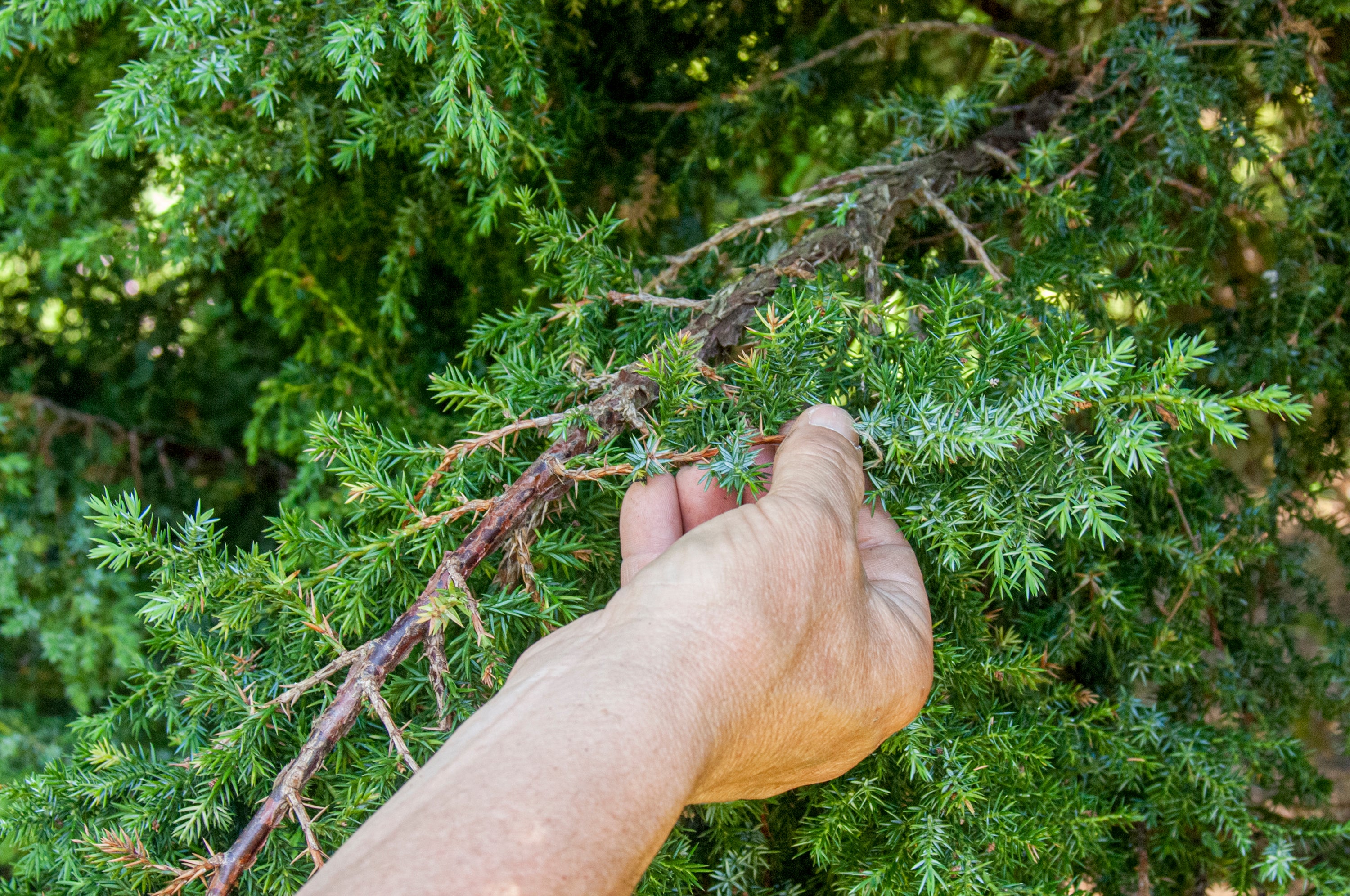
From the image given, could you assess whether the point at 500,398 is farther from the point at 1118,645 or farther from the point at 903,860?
the point at 1118,645

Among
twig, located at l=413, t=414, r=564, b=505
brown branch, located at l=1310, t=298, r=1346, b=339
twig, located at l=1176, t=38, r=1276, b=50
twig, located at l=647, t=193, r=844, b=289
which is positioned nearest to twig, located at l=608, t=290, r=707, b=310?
twig, located at l=647, t=193, r=844, b=289

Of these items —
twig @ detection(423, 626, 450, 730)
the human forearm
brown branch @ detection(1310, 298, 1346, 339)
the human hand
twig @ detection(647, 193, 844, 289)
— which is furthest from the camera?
brown branch @ detection(1310, 298, 1346, 339)

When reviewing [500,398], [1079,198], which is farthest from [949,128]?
[500,398]

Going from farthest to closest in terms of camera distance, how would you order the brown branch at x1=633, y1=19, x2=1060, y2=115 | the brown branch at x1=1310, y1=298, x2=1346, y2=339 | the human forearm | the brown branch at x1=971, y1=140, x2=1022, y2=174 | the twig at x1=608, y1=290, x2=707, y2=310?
the brown branch at x1=633, y1=19, x2=1060, y2=115
the brown branch at x1=1310, y1=298, x2=1346, y2=339
the brown branch at x1=971, y1=140, x2=1022, y2=174
the twig at x1=608, y1=290, x2=707, y2=310
the human forearm

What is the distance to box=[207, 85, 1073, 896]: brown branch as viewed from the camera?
935mm

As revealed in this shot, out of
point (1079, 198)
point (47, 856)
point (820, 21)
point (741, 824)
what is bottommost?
point (741, 824)

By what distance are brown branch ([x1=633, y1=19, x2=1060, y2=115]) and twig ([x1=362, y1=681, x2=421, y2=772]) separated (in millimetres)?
1514

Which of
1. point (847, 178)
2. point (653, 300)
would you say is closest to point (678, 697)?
point (653, 300)

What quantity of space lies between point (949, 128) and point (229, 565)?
4.77 ft

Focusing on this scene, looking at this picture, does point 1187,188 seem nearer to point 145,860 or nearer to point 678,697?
point 678,697

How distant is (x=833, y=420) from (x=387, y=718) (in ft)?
2.22

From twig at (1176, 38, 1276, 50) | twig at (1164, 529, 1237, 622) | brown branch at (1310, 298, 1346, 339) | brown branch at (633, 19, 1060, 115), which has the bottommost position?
twig at (1164, 529, 1237, 622)

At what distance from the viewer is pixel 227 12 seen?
126 cm

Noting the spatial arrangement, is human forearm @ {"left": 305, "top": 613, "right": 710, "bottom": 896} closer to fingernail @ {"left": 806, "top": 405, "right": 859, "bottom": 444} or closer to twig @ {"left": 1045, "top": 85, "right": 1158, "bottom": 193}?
fingernail @ {"left": 806, "top": 405, "right": 859, "bottom": 444}
